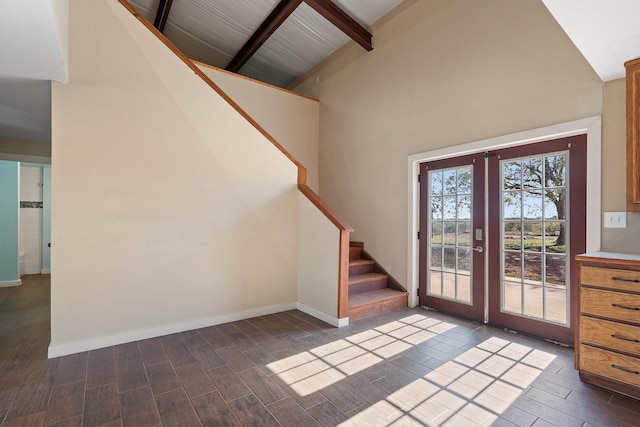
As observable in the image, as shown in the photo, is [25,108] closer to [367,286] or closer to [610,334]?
[367,286]

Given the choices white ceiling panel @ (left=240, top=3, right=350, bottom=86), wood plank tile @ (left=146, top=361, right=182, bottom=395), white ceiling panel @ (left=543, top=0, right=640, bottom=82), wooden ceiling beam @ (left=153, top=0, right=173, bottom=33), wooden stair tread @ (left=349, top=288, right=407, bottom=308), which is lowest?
wood plank tile @ (left=146, top=361, right=182, bottom=395)

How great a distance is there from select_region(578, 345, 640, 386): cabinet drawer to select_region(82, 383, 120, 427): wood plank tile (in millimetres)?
3205

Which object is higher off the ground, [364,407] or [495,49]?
[495,49]

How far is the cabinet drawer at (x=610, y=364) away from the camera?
202 cm

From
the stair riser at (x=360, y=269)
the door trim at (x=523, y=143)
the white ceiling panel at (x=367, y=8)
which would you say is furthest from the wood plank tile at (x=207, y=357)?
the white ceiling panel at (x=367, y=8)

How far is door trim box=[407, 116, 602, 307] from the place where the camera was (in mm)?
2645

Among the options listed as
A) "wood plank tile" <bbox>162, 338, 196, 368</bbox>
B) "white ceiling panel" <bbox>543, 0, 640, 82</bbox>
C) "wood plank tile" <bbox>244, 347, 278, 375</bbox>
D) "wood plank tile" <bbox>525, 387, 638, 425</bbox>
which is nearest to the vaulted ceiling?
"white ceiling panel" <bbox>543, 0, 640, 82</bbox>

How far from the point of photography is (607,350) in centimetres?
213

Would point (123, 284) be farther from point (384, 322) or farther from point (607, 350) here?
point (607, 350)

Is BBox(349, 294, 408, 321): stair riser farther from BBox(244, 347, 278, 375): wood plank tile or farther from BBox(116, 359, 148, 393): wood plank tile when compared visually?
BBox(116, 359, 148, 393): wood plank tile

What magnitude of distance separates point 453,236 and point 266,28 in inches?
182

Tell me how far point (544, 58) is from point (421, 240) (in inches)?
92.8

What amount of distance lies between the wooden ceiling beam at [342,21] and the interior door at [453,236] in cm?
229

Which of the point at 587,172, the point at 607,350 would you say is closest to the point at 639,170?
the point at 587,172
